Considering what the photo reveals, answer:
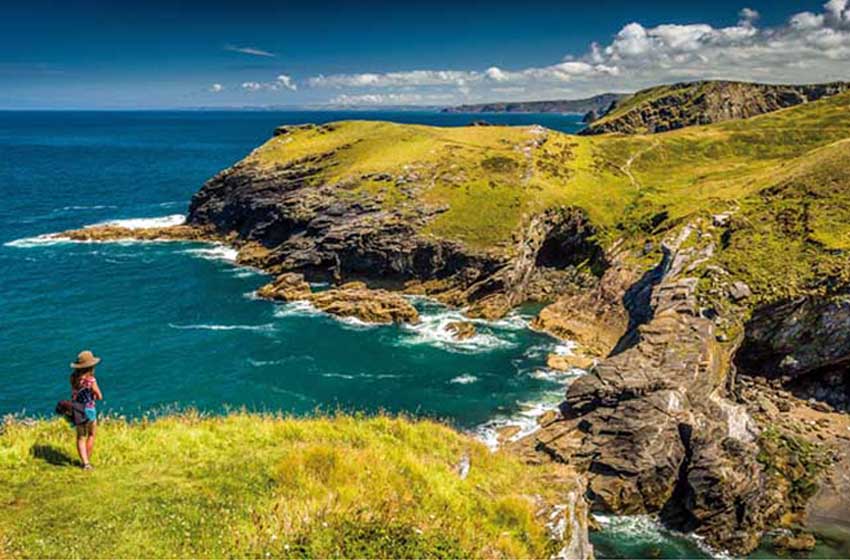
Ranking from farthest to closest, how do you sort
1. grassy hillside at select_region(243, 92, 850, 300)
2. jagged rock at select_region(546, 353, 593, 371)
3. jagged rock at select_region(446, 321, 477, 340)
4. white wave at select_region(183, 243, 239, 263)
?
white wave at select_region(183, 243, 239, 263), grassy hillside at select_region(243, 92, 850, 300), jagged rock at select_region(446, 321, 477, 340), jagged rock at select_region(546, 353, 593, 371)

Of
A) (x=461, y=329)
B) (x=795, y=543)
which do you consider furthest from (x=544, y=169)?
(x=795, y=543)

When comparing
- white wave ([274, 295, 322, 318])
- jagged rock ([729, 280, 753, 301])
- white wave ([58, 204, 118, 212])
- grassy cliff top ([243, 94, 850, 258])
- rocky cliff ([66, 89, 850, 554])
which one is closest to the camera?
rocky cliff ([66, 89, 850, 554])

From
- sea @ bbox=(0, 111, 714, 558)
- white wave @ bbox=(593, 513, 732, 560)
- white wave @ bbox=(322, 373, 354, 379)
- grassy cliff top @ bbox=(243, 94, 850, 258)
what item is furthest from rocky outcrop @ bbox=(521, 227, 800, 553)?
grassy cliff top @ bbox=(243, 94, 850, 258)

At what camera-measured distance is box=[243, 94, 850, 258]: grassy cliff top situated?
97062mm

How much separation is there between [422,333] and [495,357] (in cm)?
1060

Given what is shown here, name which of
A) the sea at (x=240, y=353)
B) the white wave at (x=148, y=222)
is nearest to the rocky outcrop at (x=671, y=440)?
the sea at (x=240, y=353)

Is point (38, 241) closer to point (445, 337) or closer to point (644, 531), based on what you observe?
point (445, 337)

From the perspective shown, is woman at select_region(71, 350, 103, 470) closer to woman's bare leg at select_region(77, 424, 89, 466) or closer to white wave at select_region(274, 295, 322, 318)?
woman's bare leg at select_region(77, 424, 89, 466)

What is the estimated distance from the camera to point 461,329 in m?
72.7

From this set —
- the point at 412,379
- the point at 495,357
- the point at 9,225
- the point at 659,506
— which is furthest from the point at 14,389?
the point at 9,225

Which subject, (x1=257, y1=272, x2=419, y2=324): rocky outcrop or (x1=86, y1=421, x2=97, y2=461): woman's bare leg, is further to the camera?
(x1=257, y1=272, x2=419, y2=324): rocky outcrop

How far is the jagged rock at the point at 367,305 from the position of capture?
76.4 m

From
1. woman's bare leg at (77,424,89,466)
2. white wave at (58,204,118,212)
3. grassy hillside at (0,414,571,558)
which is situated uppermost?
woman's bare leg at (77,424,89,466)

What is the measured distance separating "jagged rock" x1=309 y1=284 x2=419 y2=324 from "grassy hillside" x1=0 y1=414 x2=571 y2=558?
187ft
